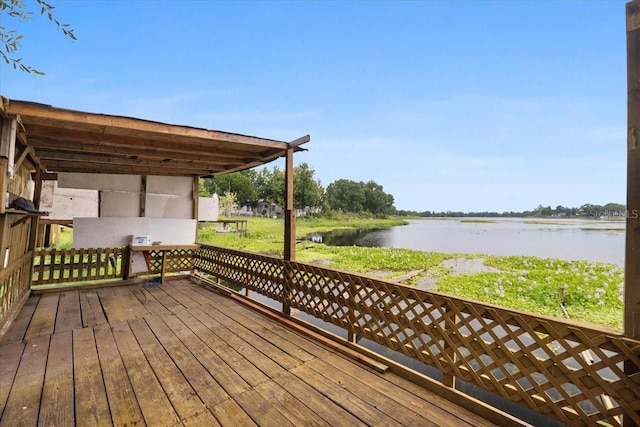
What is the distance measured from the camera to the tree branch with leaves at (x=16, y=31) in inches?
64.1

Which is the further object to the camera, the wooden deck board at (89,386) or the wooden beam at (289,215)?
the wooden beam at (289,215)

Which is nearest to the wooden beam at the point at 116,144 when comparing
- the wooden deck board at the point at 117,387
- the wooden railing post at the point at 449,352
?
the wooden deck board at the point at 117,387

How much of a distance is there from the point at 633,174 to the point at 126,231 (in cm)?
643

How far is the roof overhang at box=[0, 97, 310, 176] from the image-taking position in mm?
2768

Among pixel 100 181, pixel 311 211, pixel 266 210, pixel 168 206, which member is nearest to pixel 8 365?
pixel 100 181

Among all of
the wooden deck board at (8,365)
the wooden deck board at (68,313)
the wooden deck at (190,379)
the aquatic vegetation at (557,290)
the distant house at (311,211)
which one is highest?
the distant house at (311,211)

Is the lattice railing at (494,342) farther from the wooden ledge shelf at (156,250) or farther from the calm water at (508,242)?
the calm water at (508,242)

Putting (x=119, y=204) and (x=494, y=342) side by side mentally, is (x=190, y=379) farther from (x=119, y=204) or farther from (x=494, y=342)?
(x=119, y=204)

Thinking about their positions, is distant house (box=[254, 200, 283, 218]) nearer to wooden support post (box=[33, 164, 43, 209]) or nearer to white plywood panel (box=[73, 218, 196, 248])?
white plywood panel (box=[73, 218, 196, 248])

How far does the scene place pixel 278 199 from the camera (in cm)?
4122

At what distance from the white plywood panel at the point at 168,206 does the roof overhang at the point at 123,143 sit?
54cm

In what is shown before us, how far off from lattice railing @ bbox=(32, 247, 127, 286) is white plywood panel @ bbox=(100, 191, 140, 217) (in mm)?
774

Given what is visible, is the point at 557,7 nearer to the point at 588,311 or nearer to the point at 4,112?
the point at 588,311

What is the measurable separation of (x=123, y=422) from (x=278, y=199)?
39.8m
